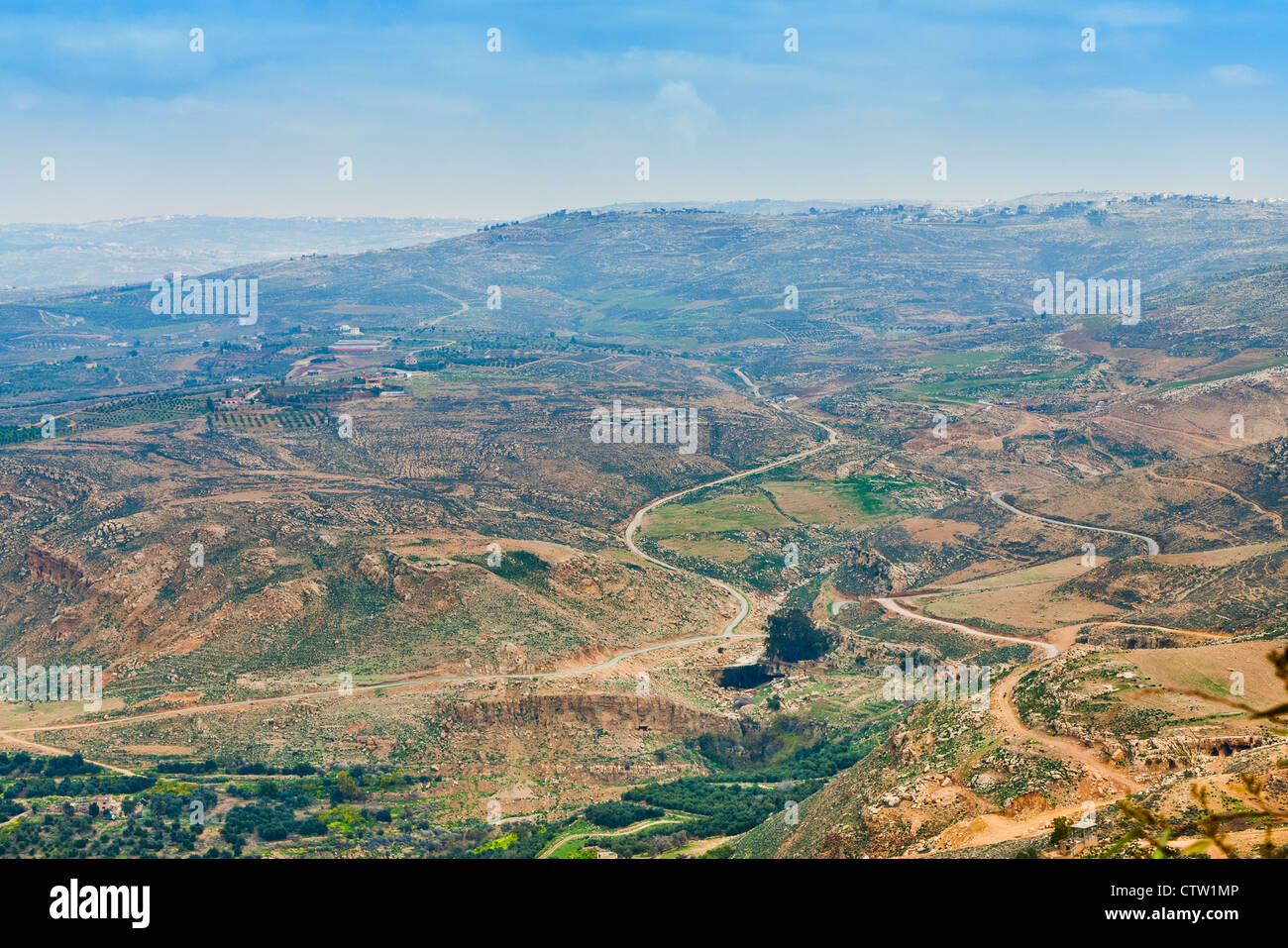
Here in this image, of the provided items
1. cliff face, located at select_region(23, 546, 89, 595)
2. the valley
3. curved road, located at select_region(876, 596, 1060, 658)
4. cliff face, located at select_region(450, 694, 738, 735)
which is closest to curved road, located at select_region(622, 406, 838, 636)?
the valley

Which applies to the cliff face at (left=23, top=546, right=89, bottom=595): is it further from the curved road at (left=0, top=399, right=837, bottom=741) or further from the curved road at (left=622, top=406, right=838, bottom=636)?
the curved road at (left=622, top=406, right=838, bottom=636)

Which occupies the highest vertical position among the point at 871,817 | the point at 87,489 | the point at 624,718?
the point at 87,489

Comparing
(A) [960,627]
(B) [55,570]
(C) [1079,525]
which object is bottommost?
(A) [960,627]

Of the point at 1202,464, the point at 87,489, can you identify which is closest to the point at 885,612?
the point at 1202,464

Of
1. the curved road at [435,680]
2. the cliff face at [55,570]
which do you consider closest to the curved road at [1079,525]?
the curved road at [435,680]

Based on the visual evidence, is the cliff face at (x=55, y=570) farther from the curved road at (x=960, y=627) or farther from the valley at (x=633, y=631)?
the curved road at (x=960, y=627)

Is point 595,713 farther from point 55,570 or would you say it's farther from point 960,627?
point 55,570

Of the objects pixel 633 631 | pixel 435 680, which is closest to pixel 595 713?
pixel 435 680
